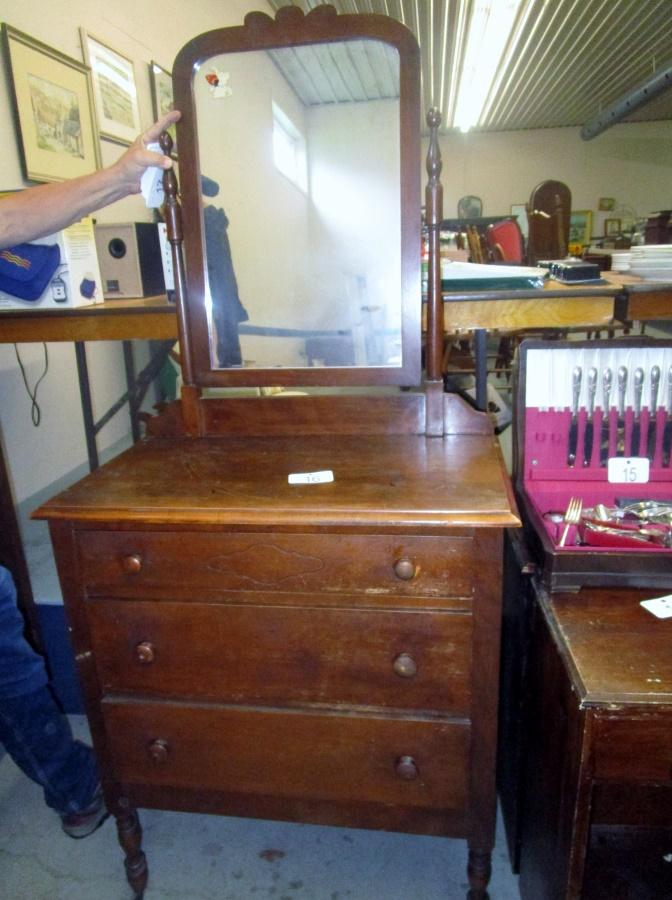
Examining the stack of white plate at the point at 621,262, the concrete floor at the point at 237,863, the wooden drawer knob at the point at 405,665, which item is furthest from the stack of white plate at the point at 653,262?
the concrete floor at the point at 237,863

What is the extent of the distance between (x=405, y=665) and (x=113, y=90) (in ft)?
8.75

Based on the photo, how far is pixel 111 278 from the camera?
1.58 metres

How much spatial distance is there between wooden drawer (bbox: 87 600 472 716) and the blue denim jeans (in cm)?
27

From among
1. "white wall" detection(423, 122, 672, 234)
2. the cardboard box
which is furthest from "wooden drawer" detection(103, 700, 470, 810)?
"white wall" detection(423, 122, 672, 234)

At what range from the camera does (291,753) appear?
1.10 meters

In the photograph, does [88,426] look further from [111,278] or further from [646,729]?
[646,729]

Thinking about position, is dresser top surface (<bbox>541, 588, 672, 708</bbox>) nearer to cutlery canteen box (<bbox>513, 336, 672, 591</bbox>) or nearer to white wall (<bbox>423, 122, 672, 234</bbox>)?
cutlery canteen box (<bbox>513, 336, 672, 591</bbox>)

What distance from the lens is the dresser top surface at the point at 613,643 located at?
2.55 ft

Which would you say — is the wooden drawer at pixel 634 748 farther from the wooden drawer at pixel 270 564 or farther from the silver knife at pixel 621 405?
the silver knife at pixel 621 405

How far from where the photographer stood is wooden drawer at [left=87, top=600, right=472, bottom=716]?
995 millimetres

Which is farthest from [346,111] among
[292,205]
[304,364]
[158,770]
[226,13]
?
[226,13]

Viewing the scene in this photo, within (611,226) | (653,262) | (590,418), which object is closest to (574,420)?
(590,418)

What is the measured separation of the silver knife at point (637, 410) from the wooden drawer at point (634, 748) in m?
0.59

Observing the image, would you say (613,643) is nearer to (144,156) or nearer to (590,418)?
(590,418)
